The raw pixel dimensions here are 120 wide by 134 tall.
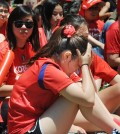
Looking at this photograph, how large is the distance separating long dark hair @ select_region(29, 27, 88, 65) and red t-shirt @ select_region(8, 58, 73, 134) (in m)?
0.07

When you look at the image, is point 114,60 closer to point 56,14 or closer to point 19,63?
point 56,14

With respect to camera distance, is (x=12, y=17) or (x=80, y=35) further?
(x=12, y=17)

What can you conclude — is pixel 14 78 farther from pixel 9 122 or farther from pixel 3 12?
pixel 3 12

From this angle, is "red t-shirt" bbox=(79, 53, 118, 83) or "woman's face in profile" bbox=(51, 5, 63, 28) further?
"woman's face in profile" bbox=(51, 5, 63, 28)

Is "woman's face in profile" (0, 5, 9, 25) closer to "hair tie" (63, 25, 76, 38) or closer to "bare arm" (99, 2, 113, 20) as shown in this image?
"hair tie" (63, 25, 76, 38)

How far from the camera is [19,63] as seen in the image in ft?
13.0

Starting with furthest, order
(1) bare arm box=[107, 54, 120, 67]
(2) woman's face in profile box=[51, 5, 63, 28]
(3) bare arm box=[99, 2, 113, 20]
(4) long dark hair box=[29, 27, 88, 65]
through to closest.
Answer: (3) bare arm box=[99, 2, 113, 20] < (2) woman's face in profile box=[51, 5, 63, 28] < (1) bare arm box=[107, 54, 120, 67] < (4) long dark hair box=[29, 27, 88, 65]

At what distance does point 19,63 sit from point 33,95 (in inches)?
39.6

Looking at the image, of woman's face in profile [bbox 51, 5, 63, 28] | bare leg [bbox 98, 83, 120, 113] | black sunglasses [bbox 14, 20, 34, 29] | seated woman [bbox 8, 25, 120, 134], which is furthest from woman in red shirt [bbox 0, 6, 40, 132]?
woman's face in profile [bbox 51, 5, 63, 28]

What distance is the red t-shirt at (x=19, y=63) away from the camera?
3873 mm

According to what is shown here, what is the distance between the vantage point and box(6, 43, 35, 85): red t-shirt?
3.87 m

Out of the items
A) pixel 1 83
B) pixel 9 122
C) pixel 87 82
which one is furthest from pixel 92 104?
pixel 1 83

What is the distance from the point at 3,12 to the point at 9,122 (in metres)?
2.17

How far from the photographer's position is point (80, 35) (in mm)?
3090
